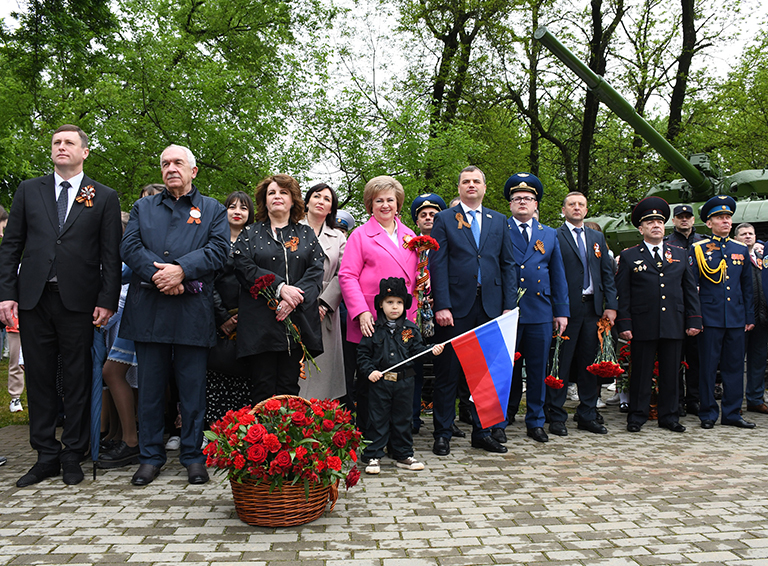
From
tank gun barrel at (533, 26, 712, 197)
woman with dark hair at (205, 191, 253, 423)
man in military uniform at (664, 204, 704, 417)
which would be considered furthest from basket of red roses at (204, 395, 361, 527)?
tank gun barrel at (533, 26, 712, 197)

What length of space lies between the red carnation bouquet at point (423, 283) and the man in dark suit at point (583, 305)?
5.09ft

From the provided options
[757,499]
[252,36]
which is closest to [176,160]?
[757,499]

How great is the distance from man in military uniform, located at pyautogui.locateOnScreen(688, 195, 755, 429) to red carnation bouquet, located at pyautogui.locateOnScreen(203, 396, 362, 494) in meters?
4.49

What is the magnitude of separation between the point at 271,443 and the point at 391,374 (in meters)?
1.54

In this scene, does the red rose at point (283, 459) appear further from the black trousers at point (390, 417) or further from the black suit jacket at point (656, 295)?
the black suit jacket at point (656, 295)

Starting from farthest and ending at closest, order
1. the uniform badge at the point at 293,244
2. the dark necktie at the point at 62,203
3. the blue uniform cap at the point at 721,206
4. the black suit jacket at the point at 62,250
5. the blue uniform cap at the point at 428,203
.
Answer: the blue uniform cap at the point at 721,206 → the blue uniform cap at the point at 428,203 → the uniform badge at the point at 293,244 → the dark necktie at the point at 62,203 → the black suit jacket at the point at 62,250

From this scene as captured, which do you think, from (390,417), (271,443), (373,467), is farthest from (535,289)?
(271,443)

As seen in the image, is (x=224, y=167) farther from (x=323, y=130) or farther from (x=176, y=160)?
(x=176, y=160)

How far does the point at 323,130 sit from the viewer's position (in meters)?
13.4

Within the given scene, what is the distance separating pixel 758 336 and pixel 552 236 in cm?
320

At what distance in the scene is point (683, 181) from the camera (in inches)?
522

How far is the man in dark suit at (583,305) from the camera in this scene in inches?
242

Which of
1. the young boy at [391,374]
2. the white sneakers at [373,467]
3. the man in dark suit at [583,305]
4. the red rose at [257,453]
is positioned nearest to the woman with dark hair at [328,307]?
the young boy at [391,374]

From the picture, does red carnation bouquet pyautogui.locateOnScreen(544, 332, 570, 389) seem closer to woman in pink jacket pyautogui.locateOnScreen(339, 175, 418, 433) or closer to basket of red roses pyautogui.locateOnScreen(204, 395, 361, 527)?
woman in pink jacket pyautogui.locateOnScreen(339, 175, 418, 433)
